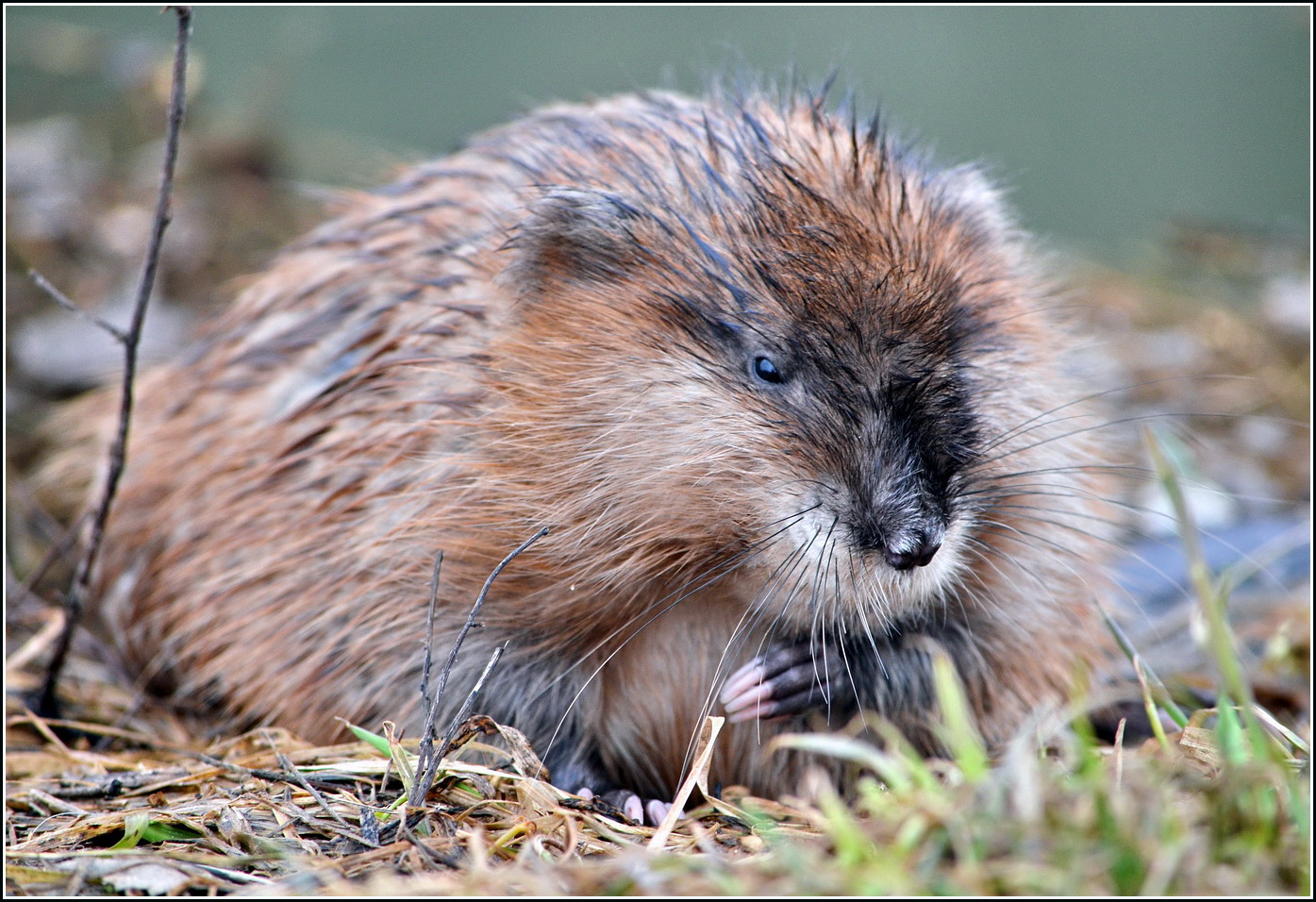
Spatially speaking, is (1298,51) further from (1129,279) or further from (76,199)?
(76,199)

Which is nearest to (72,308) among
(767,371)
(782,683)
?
(767,371)

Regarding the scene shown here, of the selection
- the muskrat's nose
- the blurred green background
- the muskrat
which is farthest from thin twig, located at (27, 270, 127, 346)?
the blurred green background

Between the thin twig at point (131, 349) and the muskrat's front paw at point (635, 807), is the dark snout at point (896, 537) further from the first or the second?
the thin twig at point (131, 349)

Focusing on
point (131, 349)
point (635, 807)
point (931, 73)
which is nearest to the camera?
point (635, 807)

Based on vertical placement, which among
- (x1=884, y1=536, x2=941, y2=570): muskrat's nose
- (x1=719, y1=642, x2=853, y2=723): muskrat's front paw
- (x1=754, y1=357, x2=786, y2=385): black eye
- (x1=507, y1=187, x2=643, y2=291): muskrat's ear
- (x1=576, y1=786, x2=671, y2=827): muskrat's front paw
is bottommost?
(x1=576, y1=786, x2=671, y2=827): muskrat's front paw

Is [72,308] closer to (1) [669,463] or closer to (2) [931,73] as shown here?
(1) [669,463]

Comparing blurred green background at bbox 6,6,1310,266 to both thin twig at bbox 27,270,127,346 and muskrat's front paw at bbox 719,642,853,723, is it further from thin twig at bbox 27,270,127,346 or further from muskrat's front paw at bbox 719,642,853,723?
muskrat's front paw at bbox 719,642,853,723

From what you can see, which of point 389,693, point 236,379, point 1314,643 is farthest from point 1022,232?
point 236,379
